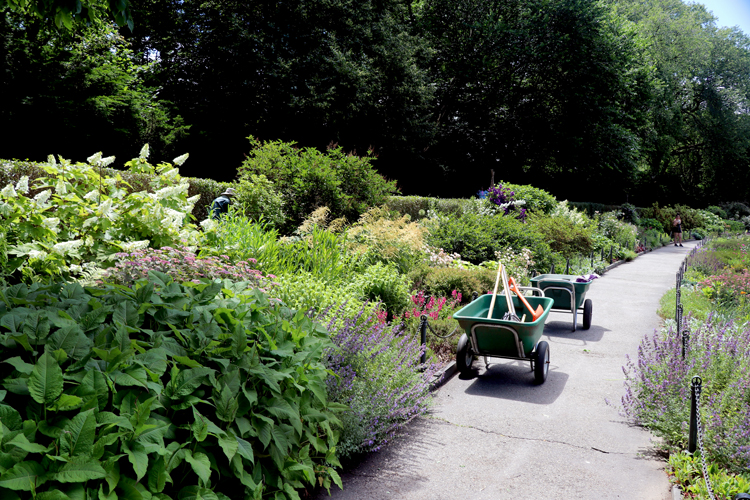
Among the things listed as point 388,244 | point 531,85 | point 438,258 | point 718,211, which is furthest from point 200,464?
point 718,211

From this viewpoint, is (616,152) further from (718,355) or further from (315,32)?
(718,355)

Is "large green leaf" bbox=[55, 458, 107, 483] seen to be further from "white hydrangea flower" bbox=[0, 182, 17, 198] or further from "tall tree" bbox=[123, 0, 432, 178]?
"tall tree" bbox=[123, 0, 432, 178]

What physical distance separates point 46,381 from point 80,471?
384mm

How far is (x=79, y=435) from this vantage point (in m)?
1.95

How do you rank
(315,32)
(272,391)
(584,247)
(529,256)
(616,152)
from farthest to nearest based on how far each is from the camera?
(616,152) < (315,32) < (584,247) < (529,256) < (272,391)

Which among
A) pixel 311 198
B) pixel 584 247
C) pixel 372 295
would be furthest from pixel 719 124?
pixel 372 295

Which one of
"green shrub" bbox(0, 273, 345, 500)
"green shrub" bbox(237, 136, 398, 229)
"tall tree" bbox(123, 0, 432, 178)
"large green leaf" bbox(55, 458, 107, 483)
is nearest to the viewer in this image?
"large green leaf" bbox(55, 458, 107, 483)

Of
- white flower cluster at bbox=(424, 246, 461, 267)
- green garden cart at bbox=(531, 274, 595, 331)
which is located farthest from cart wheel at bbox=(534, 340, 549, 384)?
white flower cluster at bbox=(424, 246, 461, 267)

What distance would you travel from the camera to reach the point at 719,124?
38.9 metres

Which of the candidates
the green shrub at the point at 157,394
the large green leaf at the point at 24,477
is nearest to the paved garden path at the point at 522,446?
the green shrub at the point at 157,394

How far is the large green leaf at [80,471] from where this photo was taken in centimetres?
185

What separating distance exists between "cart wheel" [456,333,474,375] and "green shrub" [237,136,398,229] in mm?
5601

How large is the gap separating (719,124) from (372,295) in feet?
139

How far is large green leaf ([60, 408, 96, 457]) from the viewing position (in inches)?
75.8
